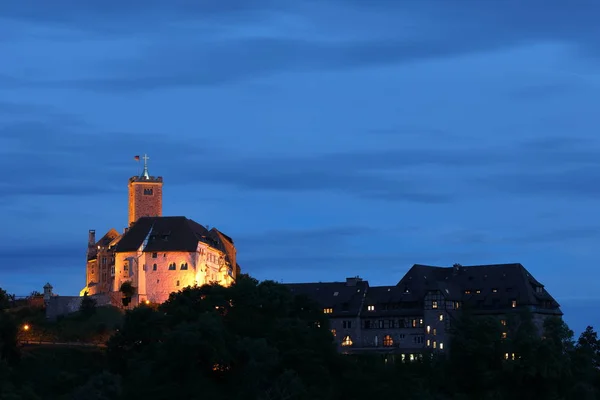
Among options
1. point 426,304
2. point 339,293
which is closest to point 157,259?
point 339,293

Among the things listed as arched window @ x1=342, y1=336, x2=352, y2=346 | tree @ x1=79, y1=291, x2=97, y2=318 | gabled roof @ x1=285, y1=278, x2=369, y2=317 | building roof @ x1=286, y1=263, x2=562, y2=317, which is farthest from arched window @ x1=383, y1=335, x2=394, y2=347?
tree @ x1=79, y1=291, x2=97, y2=318

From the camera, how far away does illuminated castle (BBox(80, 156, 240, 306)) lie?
18075 centimetres

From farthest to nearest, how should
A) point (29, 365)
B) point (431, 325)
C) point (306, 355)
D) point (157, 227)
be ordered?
point (157, 227)
point (431, 325)
point (29, 365)
point (306, 355)

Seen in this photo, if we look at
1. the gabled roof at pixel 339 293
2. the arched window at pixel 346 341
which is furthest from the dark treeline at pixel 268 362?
the gabled roof at pixel 339 293

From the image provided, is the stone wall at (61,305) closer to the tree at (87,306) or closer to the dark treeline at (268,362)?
the tree at (87,306)

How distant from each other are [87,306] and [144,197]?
2655 cm

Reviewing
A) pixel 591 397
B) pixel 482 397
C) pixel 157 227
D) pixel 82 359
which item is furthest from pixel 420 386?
pixel 157 227

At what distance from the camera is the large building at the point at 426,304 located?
171 metres

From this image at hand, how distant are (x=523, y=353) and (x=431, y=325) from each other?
2686cm

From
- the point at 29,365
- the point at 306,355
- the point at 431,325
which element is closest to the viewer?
the point at 306,355

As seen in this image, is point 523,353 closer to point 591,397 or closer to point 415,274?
point 591,397

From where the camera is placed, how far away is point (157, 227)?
185 metres

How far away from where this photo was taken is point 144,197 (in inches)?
7712

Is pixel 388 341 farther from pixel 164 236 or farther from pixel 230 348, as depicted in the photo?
pixel 230 348
